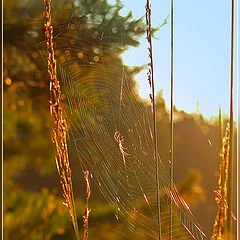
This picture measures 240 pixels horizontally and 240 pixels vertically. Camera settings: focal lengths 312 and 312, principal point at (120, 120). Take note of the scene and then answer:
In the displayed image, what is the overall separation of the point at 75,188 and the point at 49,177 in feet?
0.85

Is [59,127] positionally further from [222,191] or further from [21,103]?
[21,103]

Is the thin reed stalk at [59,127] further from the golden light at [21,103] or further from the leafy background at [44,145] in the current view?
the golden light at [21,103]

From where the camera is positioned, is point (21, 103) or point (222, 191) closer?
point (222, 191)

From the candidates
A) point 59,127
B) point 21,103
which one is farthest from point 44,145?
point 59,127

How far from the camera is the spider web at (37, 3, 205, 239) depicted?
25cm

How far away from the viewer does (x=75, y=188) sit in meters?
0.30

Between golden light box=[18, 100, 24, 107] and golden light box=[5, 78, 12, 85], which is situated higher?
golden light box=[5, 78, 12, 85]

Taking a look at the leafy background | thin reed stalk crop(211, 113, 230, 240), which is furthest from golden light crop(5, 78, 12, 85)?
thin reed stalk crop(211, 113, 230, 240)

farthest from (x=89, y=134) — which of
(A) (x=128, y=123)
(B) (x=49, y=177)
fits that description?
(B) (x=49, y=177)

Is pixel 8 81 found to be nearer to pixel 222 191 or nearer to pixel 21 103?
pixel 21 103

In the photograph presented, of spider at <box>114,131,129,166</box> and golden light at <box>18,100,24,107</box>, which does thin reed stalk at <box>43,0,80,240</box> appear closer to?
spider at <box>114,131,129,166</box>

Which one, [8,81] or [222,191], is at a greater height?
[8,81]

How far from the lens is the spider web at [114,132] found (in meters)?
0.25

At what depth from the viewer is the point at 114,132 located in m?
0.26
